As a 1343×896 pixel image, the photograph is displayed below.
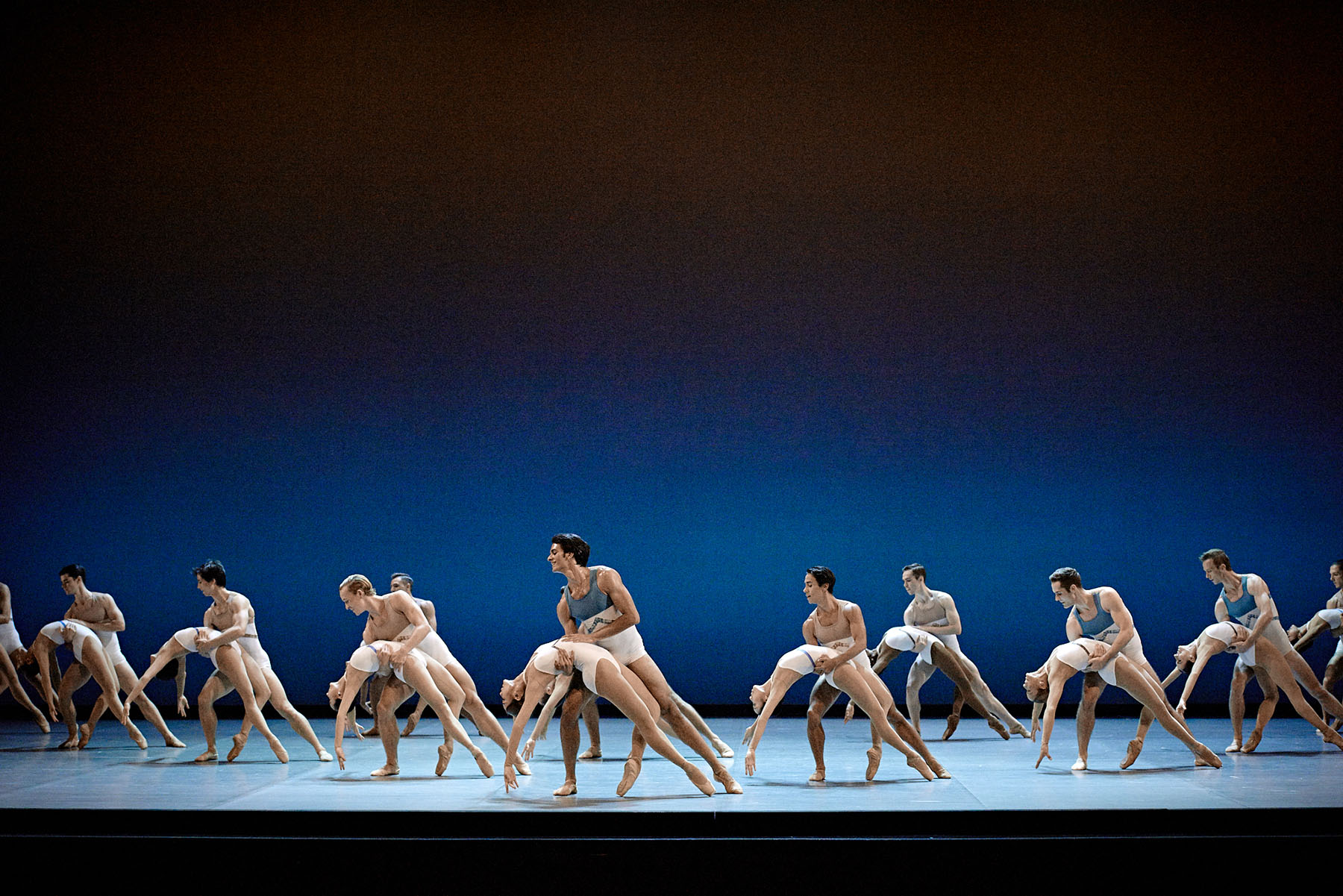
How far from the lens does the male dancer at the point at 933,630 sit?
27.5 feet

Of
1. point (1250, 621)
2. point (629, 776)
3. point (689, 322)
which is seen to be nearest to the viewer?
point (629, 776)

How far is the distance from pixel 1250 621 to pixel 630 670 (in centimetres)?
420

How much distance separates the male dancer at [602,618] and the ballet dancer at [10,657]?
4.65 metres

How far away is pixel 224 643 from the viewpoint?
728 cm

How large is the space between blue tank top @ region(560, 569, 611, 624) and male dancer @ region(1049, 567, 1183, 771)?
264cm

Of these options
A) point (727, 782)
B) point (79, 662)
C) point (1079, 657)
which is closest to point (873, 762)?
point (727, 782)

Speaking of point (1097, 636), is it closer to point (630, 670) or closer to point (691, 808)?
point (630, 670)

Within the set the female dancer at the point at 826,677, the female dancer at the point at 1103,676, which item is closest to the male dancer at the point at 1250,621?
the female dancer at the point at 1103,676

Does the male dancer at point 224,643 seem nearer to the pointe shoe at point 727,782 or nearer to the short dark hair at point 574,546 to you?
the short dark hair at point 574,546

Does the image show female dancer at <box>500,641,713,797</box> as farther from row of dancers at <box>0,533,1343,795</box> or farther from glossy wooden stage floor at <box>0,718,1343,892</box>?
glossy wooden stage floor at <box>0,718,1343,892</box>

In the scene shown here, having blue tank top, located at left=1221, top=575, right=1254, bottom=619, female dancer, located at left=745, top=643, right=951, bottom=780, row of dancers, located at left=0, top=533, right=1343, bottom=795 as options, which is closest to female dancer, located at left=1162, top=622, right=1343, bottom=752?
row of dancers, located at left=0, top=533, right=1343, bottom=795

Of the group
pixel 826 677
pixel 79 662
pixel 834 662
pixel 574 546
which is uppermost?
pixel 574 546

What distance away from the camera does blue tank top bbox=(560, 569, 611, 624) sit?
620cm

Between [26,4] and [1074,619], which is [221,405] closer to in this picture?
[26,4]
